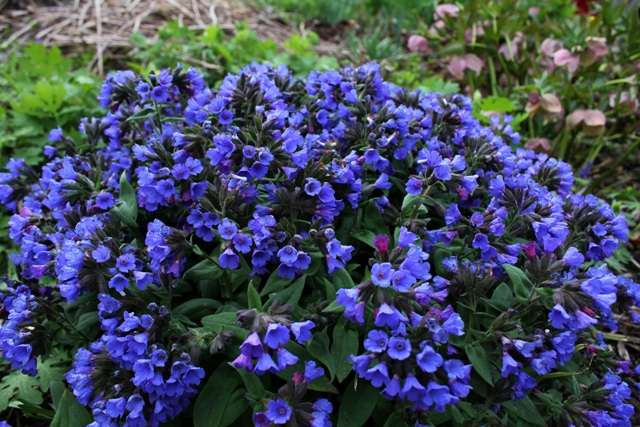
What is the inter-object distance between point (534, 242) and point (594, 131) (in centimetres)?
177

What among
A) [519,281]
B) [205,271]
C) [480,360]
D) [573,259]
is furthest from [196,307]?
[573,259]

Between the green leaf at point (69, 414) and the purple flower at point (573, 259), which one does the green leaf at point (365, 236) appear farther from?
the green leaf at point (69, 414)

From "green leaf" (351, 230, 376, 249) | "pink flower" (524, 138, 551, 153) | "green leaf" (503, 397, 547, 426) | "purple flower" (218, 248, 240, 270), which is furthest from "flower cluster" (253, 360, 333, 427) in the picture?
"pink flower" (524, 138, 551, 153)

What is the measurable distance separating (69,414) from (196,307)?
1.74 ft

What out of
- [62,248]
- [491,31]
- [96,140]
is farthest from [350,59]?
[62,248]

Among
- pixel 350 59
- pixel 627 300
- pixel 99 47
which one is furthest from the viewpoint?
pixel 350 59

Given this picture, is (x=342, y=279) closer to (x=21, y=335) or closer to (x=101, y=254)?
(x=101, y=254)

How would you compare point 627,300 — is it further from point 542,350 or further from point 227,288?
point 227,288

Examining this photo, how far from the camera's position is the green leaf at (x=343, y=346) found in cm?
185

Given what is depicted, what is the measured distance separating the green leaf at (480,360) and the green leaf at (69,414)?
1267 mm

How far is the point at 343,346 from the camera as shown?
1880 millimetres

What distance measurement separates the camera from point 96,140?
9.23ft

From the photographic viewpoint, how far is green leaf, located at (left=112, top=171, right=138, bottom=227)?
2176 millimetres

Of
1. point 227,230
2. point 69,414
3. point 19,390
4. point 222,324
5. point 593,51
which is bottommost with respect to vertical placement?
point 19,390
